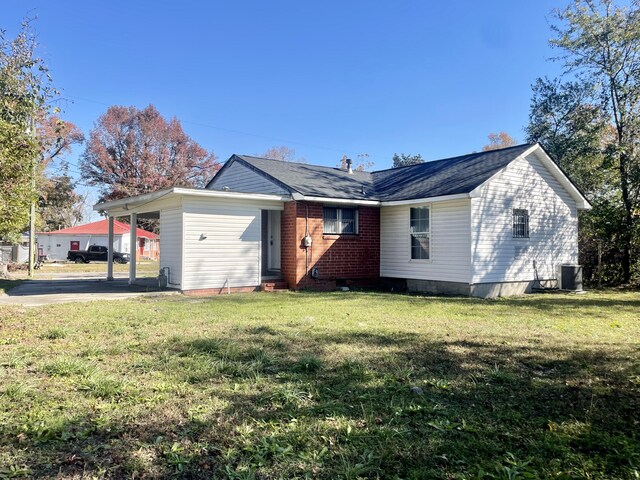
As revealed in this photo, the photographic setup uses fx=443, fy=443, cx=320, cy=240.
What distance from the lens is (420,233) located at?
13.4 m

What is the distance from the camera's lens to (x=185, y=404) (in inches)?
140

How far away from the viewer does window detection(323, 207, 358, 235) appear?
539 inches

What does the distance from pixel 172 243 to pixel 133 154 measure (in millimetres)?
31487

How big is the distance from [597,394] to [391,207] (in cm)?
1064

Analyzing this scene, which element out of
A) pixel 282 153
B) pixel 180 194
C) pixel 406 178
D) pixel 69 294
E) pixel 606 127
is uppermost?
pixel 282 153

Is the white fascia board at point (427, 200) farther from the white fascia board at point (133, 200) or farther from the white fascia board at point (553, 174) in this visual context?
the white fascia board at point (133, 200)

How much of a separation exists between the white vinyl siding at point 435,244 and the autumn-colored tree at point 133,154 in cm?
3033

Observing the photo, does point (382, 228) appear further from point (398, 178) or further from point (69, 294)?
point (69, 294)

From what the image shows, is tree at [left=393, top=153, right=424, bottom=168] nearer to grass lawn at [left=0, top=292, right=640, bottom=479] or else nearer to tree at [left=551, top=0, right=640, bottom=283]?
tree at [left=551, top=0, right=640, bottom=283]

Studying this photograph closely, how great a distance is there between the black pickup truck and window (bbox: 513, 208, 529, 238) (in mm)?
28013

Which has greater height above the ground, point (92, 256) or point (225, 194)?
point (225, 194)

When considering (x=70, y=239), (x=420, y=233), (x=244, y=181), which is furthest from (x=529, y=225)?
(x=70, y=239)

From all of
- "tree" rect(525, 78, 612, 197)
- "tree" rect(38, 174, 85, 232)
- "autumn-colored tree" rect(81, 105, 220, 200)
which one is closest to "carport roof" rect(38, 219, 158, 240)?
"tree" rect(38, 174, 85, 232)

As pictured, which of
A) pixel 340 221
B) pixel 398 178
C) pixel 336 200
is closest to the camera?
pixel 336 200
